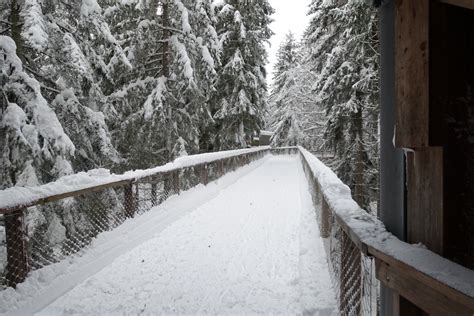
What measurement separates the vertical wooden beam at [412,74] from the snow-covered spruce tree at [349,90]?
10.6 m

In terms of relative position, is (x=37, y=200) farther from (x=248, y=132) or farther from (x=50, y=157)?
(x=248, y=132)

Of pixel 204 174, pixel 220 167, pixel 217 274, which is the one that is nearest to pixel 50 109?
pixel 217 274

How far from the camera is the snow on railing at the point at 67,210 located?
14.5ft

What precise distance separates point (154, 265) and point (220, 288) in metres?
1.30

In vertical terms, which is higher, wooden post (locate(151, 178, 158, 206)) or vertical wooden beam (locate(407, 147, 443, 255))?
vertical wooden beam (locate(407, 147, 443, 255))

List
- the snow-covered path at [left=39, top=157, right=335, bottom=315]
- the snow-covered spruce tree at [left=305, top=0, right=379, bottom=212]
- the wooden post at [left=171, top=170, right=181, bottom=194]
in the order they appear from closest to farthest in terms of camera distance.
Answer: the snow-covered path at [left=39, top=157, right=335, bottom=315] → the wooden post at [left=171, top=170, right=181, bottom=194] → the snow-covered spruce tree at [left=305, top=0, right=379, bottom=212]

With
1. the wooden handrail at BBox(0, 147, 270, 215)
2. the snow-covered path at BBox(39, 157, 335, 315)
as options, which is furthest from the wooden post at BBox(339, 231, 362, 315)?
the wooden handrail at BBox(0, 147, 270, 215)

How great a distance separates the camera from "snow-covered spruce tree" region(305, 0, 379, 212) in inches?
505

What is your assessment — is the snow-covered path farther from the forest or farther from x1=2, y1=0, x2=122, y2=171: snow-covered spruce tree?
x1=2, y1=0, x2=122, y2=171: snow-covered spruce tree

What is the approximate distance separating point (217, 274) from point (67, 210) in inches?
148

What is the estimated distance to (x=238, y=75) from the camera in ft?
78.7

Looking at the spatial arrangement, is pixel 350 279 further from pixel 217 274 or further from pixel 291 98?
pixel 291 98

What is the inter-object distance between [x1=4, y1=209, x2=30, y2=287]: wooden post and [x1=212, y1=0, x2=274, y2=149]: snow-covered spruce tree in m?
19.5

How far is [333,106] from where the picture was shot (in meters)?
15.7
